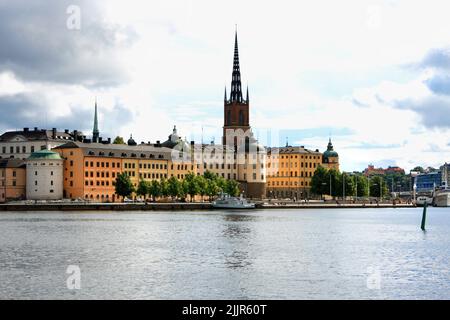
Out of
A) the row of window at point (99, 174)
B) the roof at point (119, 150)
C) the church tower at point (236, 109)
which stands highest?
the church tower at point (236, 109)

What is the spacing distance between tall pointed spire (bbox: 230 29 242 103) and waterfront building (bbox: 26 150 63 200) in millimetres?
58013

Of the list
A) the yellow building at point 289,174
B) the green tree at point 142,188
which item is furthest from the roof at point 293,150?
the green tree at point 142,188

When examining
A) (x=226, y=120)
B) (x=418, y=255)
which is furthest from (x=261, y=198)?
(x=418, y=255)

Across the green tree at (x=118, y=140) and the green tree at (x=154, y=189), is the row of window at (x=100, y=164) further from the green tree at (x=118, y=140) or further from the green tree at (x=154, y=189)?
the green tree at (x=118, y=140)

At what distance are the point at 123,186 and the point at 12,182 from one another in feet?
61.0

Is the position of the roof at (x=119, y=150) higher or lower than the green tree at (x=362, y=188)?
higher

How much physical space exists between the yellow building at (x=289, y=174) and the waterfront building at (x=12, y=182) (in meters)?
66.0

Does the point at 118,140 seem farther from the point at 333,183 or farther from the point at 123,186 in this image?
the point at 333,183

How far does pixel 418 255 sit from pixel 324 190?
116 metres

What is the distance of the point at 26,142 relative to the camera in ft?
489

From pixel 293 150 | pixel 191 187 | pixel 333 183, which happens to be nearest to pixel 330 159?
pixel 293 150

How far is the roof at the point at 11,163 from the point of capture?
136375mm

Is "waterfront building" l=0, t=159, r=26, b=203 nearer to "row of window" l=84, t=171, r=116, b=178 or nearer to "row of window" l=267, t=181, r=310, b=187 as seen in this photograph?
"row of window" l=84, t=171, r=116, b=178
